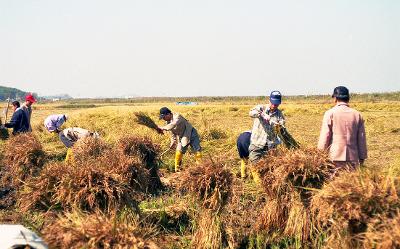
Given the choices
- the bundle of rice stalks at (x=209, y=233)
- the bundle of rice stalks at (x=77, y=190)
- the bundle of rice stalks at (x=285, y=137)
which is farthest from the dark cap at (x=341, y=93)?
the bundle of rice stalks at (x=77, y=190)

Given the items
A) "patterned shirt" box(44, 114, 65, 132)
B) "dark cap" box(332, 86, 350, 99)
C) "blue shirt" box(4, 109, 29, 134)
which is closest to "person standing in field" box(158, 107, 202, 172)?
"patterned shirt" box(44, 114, 65, 132)

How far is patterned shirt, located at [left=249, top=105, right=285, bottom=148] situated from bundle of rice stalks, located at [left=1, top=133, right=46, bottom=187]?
3.76m

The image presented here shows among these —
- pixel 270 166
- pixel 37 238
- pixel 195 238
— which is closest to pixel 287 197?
pixel 270 166

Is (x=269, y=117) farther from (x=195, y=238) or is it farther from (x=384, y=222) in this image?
(x=384, y=222)

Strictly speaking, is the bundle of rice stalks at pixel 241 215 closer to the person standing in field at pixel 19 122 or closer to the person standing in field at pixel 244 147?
the person standing in field at pixel 244 147

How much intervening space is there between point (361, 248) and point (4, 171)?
6.96m

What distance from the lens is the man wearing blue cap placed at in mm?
6172

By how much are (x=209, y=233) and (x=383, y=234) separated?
1667mm

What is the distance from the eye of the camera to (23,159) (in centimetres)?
782

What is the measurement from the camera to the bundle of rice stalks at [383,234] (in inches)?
126

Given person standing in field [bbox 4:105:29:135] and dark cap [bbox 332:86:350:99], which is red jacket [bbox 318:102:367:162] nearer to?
dark cap [bbox 332:86:350:99]

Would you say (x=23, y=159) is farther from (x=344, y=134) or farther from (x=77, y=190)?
(x=344, y=134)

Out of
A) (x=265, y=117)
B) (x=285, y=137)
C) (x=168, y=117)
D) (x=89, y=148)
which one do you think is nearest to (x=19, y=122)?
(x=89, y=148)

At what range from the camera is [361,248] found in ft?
11.6
